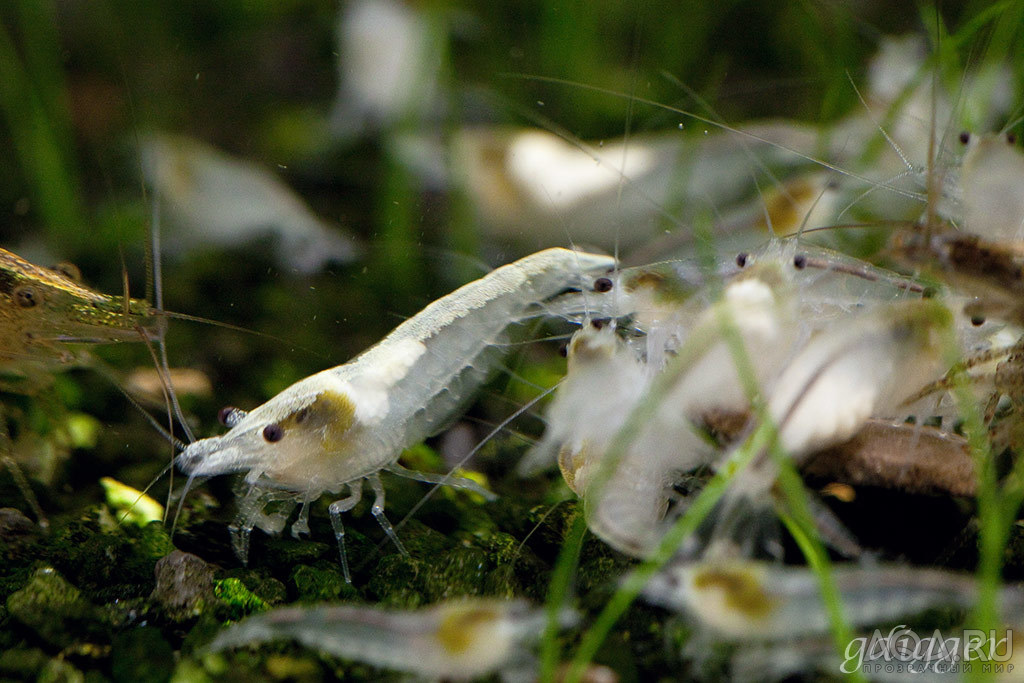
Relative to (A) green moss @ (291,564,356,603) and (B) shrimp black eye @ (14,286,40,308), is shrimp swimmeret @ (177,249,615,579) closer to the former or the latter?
(A) green moss @ (291,564,356,603)

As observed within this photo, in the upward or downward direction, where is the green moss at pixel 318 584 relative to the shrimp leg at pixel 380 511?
upward

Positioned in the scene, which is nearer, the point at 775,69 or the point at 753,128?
the point at 753,128

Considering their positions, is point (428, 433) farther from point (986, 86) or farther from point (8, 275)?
point (986, 86)

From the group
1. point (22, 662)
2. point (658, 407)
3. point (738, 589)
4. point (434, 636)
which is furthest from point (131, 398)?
point (738, 589)

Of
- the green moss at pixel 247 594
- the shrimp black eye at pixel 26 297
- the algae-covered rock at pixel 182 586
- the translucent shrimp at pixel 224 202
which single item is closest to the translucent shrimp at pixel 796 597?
the green moss at pixel 247 594

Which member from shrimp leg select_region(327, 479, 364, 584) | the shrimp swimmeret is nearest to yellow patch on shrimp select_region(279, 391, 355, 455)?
the shrimp swimmeret

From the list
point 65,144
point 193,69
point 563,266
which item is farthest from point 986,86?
point 65,144

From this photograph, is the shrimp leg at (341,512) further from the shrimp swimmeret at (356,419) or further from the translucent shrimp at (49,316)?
the translucent shrimp at (49,316)

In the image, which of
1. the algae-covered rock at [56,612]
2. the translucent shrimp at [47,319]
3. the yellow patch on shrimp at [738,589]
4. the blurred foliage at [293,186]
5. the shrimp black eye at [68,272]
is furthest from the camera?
the shrimp black eye at [68,272]
